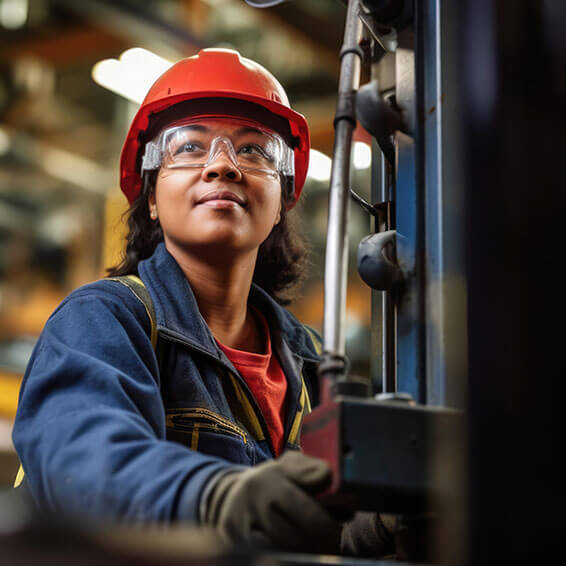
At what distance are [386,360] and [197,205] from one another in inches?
34.0

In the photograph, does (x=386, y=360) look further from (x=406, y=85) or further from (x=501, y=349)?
(x=501, y=349)

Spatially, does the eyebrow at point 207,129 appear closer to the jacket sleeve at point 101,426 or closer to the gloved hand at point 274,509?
the jacket sleeve at point 101,426

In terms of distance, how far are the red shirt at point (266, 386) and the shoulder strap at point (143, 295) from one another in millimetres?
313

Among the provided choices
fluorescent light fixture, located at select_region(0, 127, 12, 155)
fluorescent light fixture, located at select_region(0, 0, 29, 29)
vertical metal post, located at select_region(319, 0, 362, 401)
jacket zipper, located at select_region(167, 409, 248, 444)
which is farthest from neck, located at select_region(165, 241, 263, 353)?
fluorescent light fixture, located at select_region(0, 127, 12, 155)

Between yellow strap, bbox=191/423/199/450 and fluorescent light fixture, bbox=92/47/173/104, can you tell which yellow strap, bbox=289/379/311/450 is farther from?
fluorescent light fixture, bbox=92/47/173/104

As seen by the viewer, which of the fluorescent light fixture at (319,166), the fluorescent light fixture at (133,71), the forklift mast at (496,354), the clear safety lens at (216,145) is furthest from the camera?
the fluorescent light fixture at (319,166)

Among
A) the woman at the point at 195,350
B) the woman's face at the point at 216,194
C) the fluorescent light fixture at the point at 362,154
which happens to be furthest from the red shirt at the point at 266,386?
the fluorescent light fixture at the point at 362,154

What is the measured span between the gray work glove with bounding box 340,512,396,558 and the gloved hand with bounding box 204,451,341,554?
68 cm

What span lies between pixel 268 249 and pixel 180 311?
34.9 inches

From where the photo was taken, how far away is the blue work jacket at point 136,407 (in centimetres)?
162

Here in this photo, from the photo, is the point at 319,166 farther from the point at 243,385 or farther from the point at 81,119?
the point at 81,119

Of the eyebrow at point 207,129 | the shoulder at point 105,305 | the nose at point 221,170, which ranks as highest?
the eyebrow at point 207,129

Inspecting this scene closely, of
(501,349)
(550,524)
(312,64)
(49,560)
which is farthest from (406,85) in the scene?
(312,64)

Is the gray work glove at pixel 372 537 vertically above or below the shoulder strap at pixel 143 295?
below
